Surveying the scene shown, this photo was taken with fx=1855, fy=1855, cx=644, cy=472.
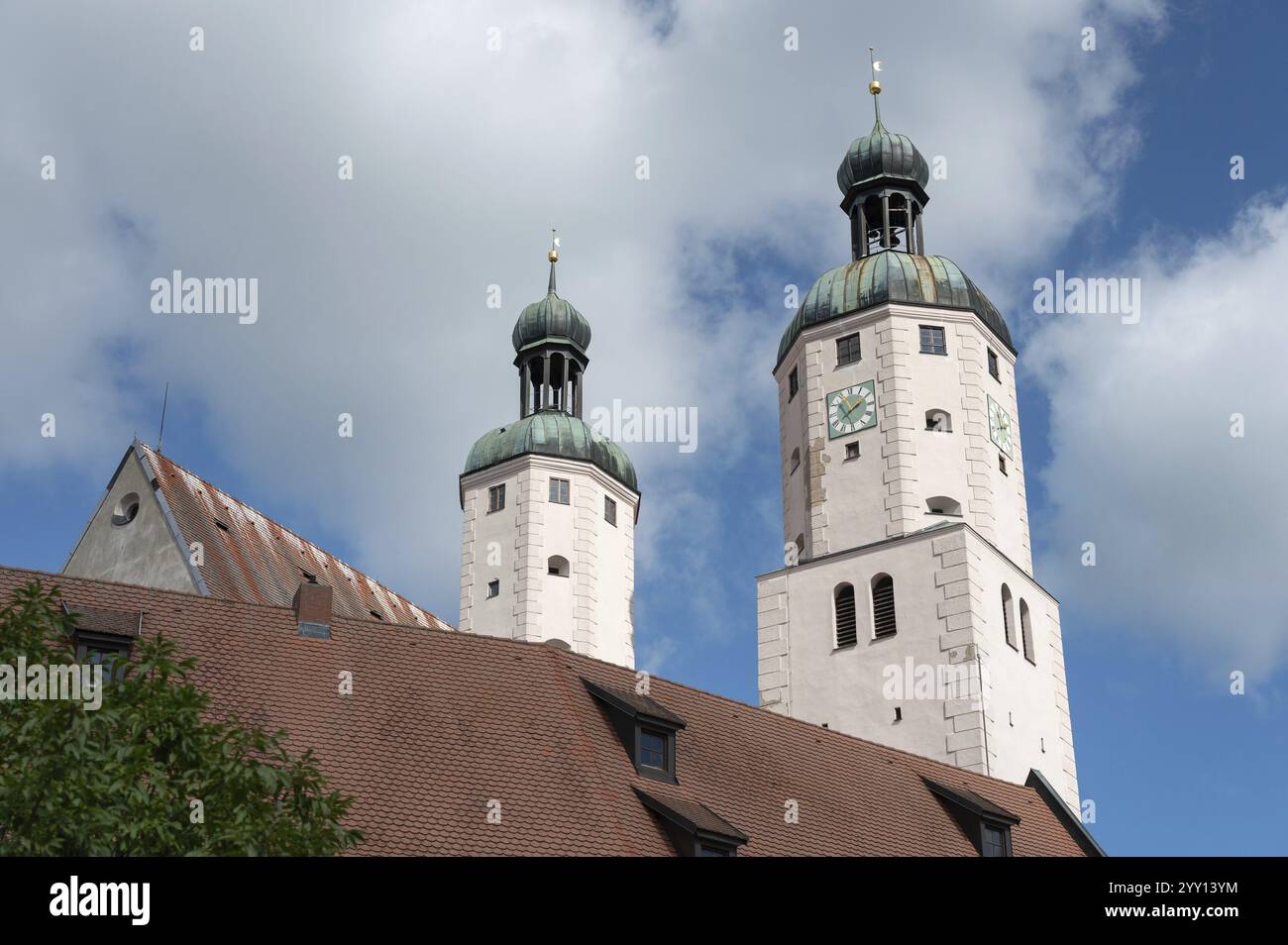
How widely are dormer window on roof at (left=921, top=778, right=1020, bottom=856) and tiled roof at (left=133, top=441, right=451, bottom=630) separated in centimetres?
1046

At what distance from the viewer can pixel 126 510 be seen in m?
34.0

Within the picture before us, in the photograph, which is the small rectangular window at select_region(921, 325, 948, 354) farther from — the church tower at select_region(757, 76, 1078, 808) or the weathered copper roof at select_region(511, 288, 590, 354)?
the weathered copper roof at select_region(511, 288, 590, 354)

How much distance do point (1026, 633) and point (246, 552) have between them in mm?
16479

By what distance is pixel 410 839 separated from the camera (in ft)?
71.3

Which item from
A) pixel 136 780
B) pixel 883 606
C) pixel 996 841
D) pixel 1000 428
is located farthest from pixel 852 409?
pixel 136 780

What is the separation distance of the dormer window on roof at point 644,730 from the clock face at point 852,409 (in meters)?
15.3

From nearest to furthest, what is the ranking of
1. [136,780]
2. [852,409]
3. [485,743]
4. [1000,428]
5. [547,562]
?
[136,780] < [485,743] < [852,409] < [1000,428] < [547,562]

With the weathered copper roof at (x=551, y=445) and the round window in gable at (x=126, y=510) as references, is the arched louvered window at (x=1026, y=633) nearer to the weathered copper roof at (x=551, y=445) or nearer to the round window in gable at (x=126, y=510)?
the weathered copper roof at (x=551, y=445)

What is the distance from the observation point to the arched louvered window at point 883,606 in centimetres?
3828

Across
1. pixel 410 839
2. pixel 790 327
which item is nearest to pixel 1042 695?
pixel 790 327

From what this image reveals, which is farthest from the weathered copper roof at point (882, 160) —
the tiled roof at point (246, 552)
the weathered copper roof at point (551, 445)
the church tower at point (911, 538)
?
the tiled roof at point (246, 552)

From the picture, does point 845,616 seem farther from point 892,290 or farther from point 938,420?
point 892,290
